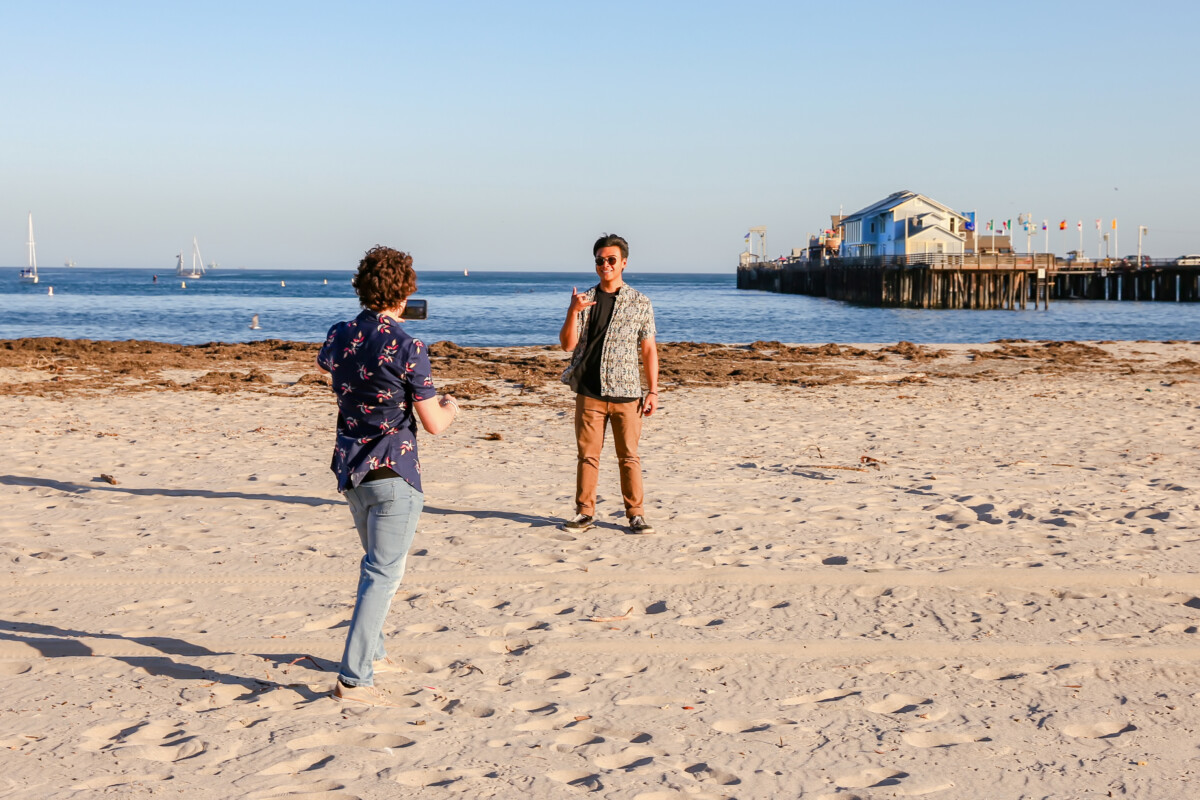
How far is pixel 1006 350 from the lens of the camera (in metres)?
22.1

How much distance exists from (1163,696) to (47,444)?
9.12 metres

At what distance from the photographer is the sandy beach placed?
3322mm

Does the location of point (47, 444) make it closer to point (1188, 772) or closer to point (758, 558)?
point (758, 558)

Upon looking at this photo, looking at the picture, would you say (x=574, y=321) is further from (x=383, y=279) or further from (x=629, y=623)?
(x=383, y=279)

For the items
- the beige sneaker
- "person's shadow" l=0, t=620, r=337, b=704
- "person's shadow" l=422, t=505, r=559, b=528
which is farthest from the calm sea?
the beige sneaker

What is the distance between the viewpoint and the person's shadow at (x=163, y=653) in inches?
157

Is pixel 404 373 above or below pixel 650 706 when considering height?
above

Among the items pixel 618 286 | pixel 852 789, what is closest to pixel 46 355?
pixel 618 286

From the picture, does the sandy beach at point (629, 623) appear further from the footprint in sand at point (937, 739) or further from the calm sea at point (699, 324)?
the calm sea at point (699, 324)

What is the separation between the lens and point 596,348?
19.9 feet

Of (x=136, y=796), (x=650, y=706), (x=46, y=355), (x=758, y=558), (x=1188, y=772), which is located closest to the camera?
(x=136, y=796)

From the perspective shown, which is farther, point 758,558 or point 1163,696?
point 758,558

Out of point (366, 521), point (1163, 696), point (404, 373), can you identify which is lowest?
point (1163, 696)

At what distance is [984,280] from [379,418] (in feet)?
183
